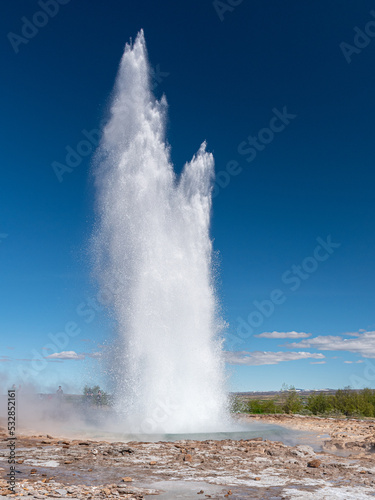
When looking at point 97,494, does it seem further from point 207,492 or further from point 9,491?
point 207,492

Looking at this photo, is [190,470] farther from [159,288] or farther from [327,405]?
[327,405]

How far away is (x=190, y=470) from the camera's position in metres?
10.7

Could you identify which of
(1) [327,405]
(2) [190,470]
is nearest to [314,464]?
(2) [190,470]

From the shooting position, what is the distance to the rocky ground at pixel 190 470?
8469 mm

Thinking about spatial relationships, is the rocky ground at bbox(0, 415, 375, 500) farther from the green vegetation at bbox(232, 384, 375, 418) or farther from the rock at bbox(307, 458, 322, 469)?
the green vegetation at bbox(232, 384, 375, 418)

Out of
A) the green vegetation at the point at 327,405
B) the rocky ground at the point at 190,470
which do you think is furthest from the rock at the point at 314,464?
the green vegetation at the point at 327,405

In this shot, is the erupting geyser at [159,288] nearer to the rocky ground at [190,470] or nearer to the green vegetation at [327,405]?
the rocky ground at [190,470]

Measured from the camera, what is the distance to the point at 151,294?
20.9 metres

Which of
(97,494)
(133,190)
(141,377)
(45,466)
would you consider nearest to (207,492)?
(97,494)

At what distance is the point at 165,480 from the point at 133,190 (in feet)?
51.8

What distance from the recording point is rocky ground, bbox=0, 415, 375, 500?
27.8 ft

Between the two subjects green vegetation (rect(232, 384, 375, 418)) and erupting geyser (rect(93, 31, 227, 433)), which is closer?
erupting geyser (rect(93, 31, 227, 433))

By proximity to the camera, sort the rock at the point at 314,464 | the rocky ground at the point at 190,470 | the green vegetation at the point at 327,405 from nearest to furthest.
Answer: the rocky ground at the point at 190,470 < the rock at the point at 314,464 < the green vegetation at the point at 327,405

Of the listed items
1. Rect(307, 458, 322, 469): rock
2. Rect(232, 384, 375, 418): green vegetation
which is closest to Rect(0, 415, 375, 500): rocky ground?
Rect(307, 458, 322, 469): rock
